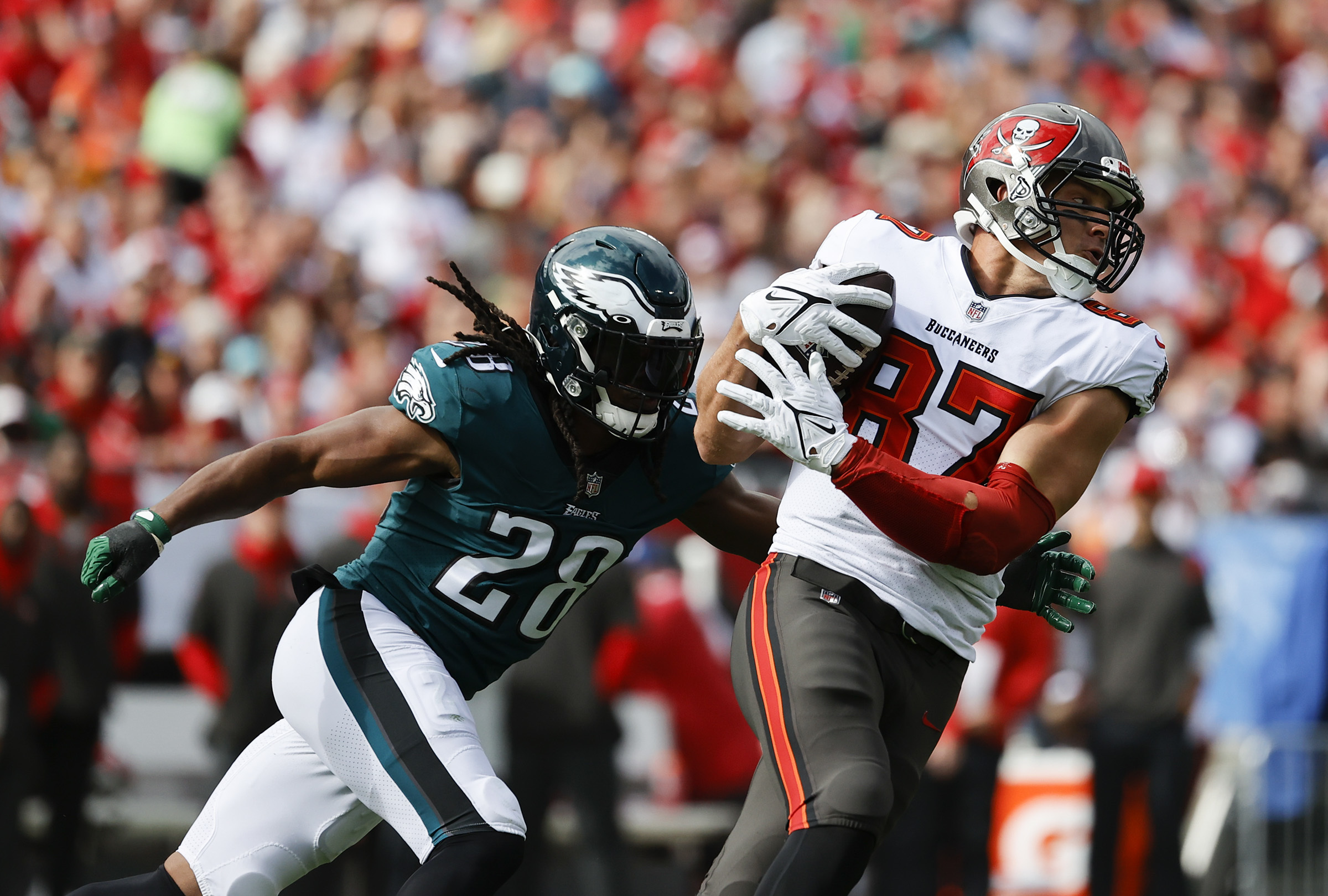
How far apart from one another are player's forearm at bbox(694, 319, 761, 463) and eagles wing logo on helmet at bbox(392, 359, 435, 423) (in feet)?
2.03

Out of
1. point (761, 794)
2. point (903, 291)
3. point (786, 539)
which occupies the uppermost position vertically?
point (903, 291)

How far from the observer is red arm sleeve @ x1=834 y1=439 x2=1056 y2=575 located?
344cm

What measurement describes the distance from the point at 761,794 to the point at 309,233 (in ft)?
22.2

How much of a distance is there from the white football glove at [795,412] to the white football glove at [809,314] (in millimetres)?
36

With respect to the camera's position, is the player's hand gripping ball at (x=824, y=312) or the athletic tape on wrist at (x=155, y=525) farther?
the athletic tape on wrist at (x=155, y=525)

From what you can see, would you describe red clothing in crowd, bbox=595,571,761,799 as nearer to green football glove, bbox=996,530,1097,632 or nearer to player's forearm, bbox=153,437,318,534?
green football glove, bbox=996,530,1097,632

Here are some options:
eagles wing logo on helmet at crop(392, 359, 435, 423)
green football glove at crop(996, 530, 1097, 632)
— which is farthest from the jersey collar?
eagles wing logo on helmet at crop(392, 359, 435, 423)

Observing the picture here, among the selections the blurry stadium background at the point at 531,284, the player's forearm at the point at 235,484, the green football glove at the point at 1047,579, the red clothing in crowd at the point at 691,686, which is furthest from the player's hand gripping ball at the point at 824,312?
the red clothing in crowd at the point at 691,686

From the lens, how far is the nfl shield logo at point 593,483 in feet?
13.1

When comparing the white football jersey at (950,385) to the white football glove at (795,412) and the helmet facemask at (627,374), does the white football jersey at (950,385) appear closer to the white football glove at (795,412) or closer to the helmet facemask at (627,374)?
the white football glove at (795,412)

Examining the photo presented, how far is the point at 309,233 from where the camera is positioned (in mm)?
9734

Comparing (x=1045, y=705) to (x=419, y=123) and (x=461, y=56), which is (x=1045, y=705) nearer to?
(x=419, y=123)

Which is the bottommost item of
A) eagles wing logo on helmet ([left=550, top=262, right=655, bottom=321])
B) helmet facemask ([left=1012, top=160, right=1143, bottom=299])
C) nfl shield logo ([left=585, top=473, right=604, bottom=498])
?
nfl shield logo ([left=585, top=473, right=604, bottom=498])

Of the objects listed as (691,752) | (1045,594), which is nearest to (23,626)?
(691,752)
